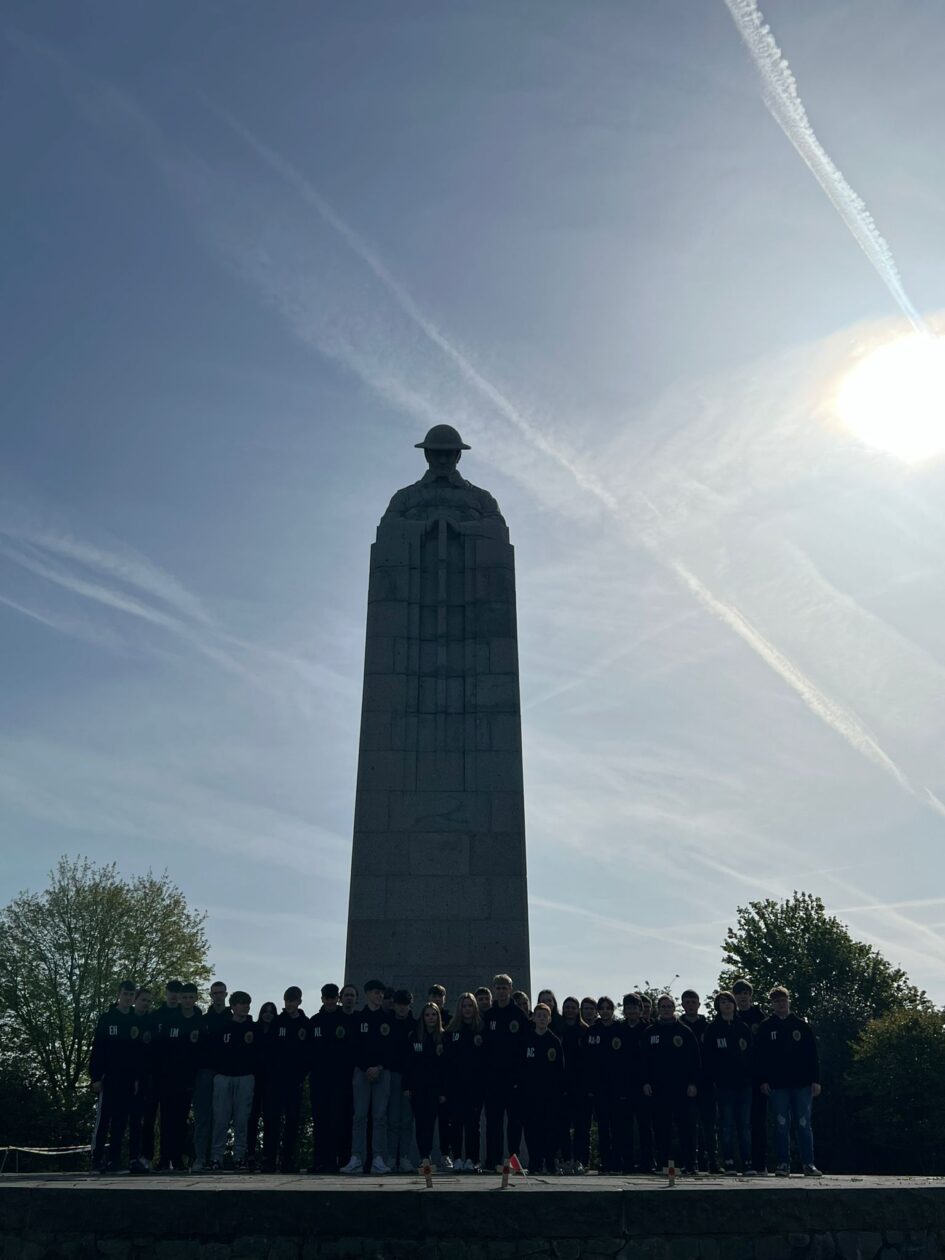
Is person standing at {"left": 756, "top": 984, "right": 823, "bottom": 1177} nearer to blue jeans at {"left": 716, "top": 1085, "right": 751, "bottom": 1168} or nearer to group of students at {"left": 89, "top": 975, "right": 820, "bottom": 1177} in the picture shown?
group of students at {"left": 89, "top": 975, "right": 820, "bottom": 1177}

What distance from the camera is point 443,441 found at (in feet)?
66.2

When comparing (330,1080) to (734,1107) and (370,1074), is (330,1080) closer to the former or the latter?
(370,1074)

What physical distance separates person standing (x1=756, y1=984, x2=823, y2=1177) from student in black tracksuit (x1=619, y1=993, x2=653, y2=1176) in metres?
1.30

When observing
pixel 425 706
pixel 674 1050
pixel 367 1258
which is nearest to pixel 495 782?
pixel 425 706

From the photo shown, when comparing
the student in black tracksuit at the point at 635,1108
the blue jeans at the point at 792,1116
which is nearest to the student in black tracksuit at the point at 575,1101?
the student in black tracksuit at the point at 635,1108

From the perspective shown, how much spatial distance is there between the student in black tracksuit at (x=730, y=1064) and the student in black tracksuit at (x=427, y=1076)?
2955 mm

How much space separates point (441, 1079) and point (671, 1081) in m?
2.48

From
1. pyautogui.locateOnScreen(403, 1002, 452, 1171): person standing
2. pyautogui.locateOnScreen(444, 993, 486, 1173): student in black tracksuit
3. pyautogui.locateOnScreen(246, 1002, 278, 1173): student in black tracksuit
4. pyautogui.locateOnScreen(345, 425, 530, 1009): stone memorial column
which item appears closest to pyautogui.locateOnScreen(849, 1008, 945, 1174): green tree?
pyautogui.locateOnScreen(345, 425, 530, 1009): stone memorial column

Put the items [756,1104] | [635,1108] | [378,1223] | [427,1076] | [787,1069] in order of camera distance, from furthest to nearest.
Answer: [756,1104], [635,1108], [787,1069], [427,1076], [378,1223]

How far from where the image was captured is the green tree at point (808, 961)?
46750 millimetres

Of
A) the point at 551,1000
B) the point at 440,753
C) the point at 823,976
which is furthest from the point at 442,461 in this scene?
the point at 823,976

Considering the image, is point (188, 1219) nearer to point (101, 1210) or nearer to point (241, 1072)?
point (101, 1210)

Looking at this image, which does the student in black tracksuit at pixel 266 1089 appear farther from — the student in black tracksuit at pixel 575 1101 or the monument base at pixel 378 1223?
the monument base at pixel 378 1223

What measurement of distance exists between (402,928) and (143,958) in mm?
26498
